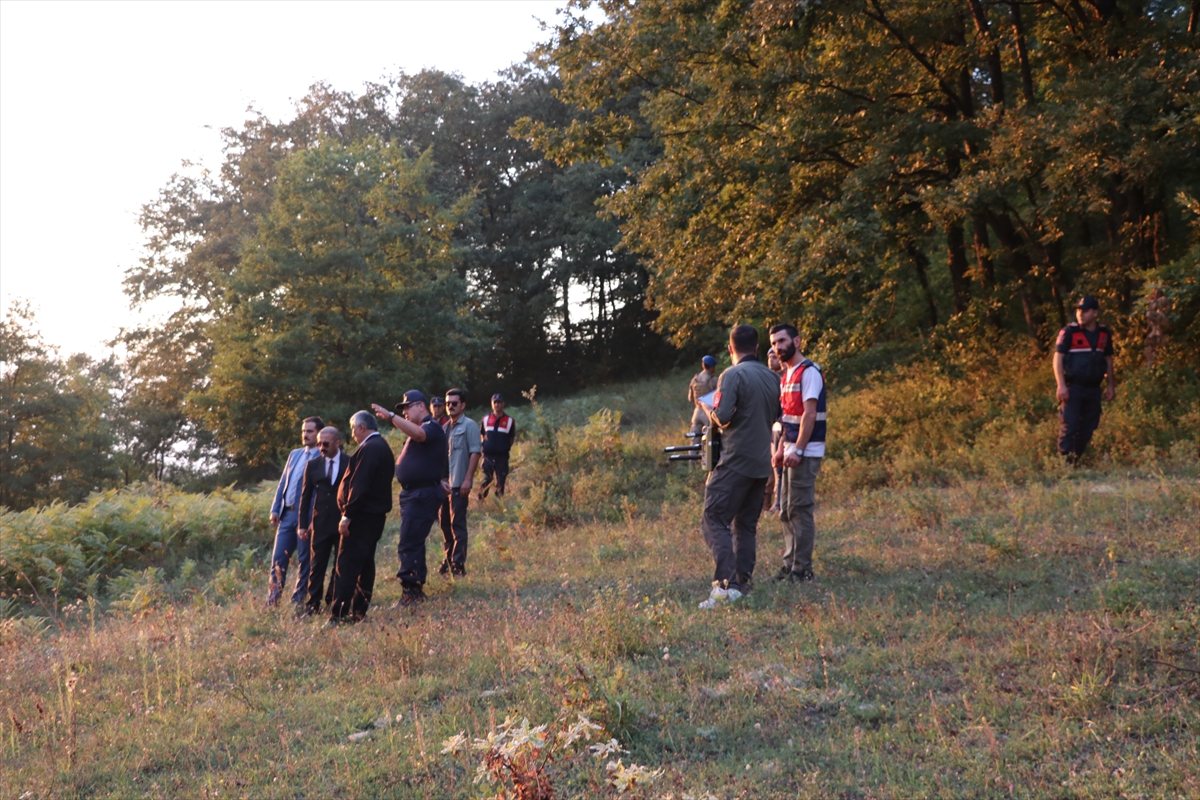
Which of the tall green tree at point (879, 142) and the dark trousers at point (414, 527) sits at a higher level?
the tall green tree at point (879, 142)

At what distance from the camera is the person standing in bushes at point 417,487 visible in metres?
9.01

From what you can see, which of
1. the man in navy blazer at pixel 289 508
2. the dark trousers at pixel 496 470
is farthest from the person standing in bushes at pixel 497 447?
the man in navy blazer at pixel 289 508

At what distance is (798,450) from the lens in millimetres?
7848

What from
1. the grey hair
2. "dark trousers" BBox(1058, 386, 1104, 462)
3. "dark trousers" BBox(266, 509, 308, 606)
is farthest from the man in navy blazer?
"dark trousers" BBox(1058, 386, 1104, 462)

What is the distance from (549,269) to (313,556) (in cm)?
3973

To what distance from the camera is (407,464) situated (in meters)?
8.98

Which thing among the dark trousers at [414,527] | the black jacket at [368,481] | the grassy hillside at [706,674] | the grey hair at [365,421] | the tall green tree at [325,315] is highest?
the tall green tree at [325,315]

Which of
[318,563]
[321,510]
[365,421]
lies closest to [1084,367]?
[365,421]

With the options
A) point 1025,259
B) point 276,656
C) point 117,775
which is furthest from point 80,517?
point 1025,259

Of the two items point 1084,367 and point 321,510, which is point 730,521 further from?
point 1084,367

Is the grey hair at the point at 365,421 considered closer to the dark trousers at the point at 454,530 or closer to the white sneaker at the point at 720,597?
the dark trousers at the point at 454,530

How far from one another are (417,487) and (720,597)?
3.22 m

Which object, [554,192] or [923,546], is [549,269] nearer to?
[554,192]

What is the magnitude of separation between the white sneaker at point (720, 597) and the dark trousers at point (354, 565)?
303 cm
